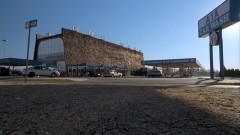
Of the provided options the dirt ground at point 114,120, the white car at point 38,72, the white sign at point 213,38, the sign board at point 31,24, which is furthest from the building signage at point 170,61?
the dirt ground at point 114,120

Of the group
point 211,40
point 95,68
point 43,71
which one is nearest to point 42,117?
point 211,40

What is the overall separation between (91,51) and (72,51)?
841 cm

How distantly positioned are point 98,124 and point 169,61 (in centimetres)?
6517

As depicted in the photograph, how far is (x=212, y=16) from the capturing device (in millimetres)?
33469

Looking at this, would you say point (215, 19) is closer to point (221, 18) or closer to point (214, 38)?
point (221, 18)

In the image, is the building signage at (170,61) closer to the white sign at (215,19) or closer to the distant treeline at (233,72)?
the distant treeline at (233,72)

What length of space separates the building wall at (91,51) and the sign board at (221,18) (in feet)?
109

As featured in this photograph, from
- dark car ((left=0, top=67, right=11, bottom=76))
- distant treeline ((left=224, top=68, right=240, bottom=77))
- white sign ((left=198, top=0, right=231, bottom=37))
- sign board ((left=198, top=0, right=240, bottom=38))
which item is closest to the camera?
sign board ((left=198, top=0, right=240, bottom=38))

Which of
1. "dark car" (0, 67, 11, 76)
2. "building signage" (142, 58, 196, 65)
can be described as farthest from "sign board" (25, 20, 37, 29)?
"building signage" (142, 58, 196, 65)

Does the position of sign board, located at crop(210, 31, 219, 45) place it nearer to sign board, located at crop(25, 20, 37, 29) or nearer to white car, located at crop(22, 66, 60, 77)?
sign board, located at crop(25, 20, 37, 29)

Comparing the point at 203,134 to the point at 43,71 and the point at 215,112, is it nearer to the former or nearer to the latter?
the point at 215,112

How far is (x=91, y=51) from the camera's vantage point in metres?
71.2

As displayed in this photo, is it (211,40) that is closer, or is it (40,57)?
(211,40)

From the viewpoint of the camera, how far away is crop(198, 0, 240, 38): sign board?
28391 mm
